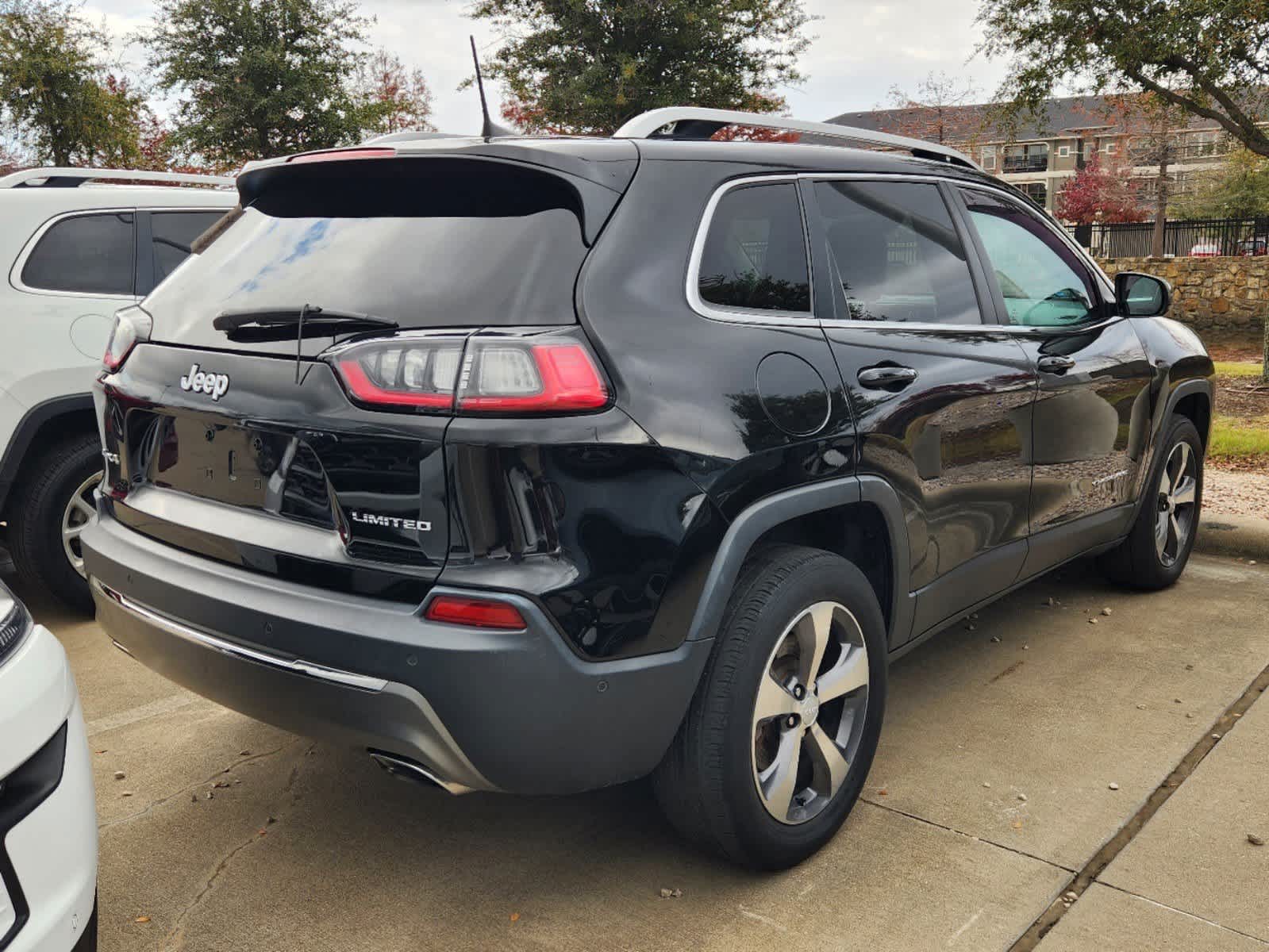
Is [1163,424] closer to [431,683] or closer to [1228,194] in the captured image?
[431,683]

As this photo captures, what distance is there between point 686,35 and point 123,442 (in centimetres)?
1829

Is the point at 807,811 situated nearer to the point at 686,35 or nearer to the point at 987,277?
the point at 987,277

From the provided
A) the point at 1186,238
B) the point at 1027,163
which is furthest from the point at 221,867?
the point at 1027,163

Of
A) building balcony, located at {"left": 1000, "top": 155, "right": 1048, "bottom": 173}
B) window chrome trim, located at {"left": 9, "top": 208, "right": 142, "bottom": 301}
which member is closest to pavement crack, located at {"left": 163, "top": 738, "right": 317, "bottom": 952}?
window chrome trim, located at {"left": 9, "top": 208, "right": 142, "bottom": 301}

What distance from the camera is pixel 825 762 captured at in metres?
2.91

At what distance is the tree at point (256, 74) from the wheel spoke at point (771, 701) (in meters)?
20.4

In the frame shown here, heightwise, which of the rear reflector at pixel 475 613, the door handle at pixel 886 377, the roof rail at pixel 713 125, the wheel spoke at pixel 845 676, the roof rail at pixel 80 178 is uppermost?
the roof rail at pixel 80 178

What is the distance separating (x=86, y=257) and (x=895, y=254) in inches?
141

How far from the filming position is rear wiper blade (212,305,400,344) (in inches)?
95.5

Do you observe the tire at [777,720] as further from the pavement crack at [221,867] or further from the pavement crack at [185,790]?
the pavement crack at [185,790]

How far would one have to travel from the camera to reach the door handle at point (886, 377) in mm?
2998

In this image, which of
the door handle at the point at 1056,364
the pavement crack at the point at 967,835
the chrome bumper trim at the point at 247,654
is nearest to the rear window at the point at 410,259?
the chrome bumper trim at the point at 247,654

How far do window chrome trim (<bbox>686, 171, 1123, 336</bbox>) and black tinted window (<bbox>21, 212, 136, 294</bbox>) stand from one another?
11.0 feet

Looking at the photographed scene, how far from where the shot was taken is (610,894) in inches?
110
